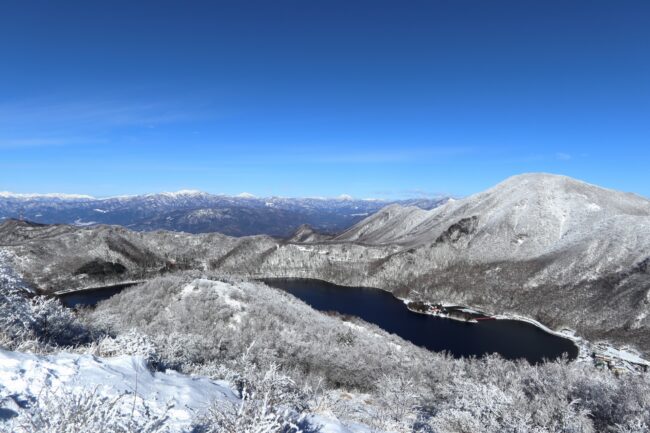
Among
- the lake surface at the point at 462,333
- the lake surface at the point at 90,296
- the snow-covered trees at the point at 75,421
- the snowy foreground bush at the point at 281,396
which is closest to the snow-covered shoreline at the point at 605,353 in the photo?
the lake surface at the point at 462,333

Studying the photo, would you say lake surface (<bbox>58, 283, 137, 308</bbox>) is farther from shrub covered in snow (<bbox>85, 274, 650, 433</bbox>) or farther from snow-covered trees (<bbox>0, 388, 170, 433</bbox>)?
snow-covered trees (<bbox>0, 388, 170, 433</bbox>)

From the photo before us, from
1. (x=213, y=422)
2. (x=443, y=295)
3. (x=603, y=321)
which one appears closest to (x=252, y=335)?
(x=213, y=422)

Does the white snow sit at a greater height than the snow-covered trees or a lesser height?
lesser

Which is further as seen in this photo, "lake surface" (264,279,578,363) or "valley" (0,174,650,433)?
"lake surface" (264,279,578,363)

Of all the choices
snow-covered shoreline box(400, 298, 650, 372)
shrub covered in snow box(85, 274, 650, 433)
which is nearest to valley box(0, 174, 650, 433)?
shrub covered in snow box(85, 274, 650, 433)

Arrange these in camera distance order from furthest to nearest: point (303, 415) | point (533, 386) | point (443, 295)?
point (443, 295) < point (533, 386) < point (303, 415)

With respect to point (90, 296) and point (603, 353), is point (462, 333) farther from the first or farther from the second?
point (90, 296)

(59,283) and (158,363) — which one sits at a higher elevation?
(158,363)

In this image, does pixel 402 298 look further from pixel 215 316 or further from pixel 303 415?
pixel 303 415

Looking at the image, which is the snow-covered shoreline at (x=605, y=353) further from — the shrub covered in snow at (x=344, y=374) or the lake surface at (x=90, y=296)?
the lake surface at (x=90, y=296)
